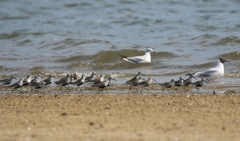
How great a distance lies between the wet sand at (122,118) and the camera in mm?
7598

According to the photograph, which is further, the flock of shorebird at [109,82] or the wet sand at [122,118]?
the flock of shorebird at [109,82]

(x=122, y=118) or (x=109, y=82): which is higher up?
(x=109, y=82)

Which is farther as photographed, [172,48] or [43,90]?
[172,48]

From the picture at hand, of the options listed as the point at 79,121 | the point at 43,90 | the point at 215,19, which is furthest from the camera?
the point at 215,19

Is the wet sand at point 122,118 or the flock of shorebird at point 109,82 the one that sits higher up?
the flock of shorebird at point 109,82

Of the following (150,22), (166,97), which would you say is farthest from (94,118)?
(150,22)

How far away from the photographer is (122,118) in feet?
28.8

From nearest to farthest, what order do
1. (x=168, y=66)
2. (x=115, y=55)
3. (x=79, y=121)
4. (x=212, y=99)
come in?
(x=79, y=121) → (x=212, y=99) → (x=168, y=66) → (x=115, y=55)

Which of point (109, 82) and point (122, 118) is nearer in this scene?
point (122, 118)

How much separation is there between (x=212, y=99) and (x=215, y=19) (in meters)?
17.1

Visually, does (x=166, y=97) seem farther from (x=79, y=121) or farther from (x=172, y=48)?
(x=172, y=48)

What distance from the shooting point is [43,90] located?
536 inches

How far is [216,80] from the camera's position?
14.3 meters

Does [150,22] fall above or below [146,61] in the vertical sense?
above
